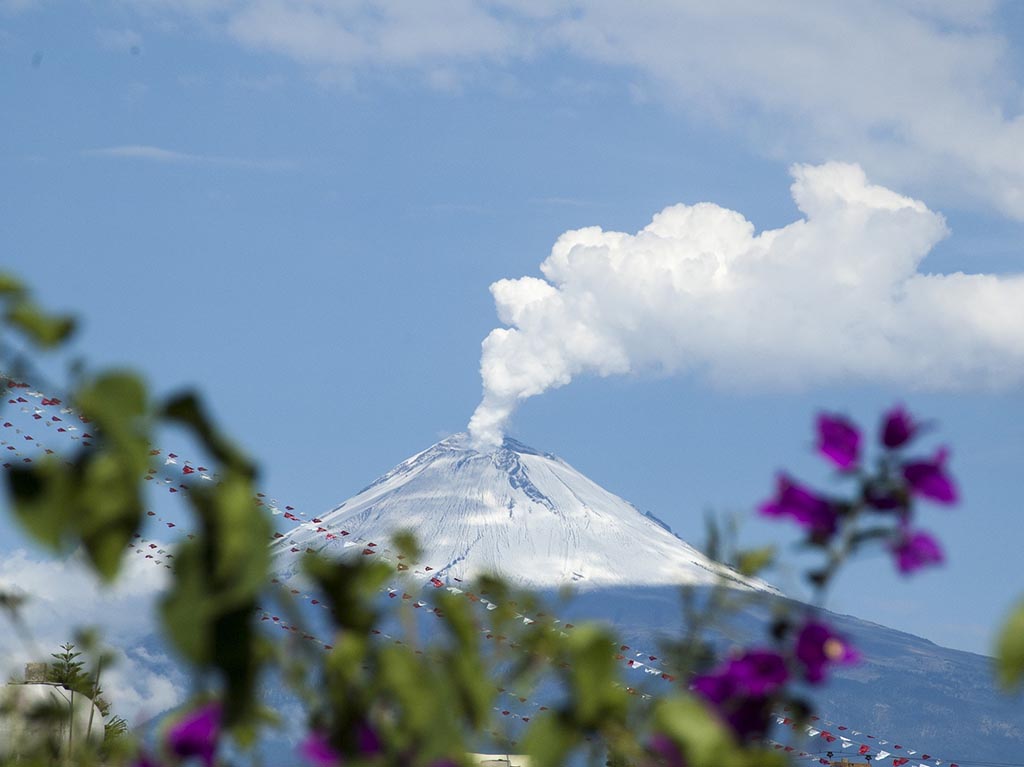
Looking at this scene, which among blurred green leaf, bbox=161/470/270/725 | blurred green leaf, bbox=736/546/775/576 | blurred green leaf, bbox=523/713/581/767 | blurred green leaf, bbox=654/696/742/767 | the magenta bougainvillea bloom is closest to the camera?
blurred green leaf, bbox=161/470/270/725

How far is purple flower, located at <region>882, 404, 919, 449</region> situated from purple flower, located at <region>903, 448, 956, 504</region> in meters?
0.03

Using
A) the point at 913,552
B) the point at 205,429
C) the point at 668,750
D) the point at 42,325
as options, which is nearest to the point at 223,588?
the point at 205,429

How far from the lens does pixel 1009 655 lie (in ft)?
2.91

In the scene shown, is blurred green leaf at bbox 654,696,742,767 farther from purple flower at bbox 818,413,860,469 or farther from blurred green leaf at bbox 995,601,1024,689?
purple flower at bbox 818,413,860,469

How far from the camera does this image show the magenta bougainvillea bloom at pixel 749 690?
137 cm

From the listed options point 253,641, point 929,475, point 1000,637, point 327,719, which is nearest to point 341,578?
point 253,641

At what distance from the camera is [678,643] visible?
5.69ft

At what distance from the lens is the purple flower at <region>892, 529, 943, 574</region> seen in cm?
140

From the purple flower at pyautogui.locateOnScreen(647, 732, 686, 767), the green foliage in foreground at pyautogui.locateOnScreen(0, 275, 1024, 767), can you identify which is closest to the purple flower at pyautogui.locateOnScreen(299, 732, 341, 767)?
the green foliage in foreground at pyautogui.locateOnScreen(0, 275, 1024, 767)

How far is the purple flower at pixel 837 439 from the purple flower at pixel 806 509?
0.05 meters

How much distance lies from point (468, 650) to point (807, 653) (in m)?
0.42

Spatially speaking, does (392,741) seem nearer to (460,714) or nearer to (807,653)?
(460,714)

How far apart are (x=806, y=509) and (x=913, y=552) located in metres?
0.13

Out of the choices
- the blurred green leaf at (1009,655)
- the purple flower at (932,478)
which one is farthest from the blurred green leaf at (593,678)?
the purple flower at (932,478)
